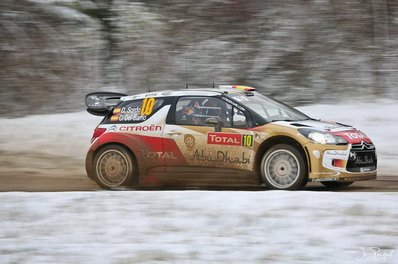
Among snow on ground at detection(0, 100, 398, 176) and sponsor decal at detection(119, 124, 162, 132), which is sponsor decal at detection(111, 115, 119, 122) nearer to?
sponsor decal at detection(119, 124, 162, 132)

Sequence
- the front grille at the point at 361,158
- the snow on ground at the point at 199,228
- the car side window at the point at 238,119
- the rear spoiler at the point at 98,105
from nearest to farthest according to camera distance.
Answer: the snow on ground at the point at 199,228 → the front grille at the point at 361,158 → the car side window at the point at 238,119 → the rear spoiler at the point at 98,105

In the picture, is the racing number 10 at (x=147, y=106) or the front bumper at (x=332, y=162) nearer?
the front bumper at (x=332, y=162)

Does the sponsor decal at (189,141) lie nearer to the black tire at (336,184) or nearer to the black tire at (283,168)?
the black tire at (283,168)

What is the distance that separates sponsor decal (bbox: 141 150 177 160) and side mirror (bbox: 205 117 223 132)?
700 millimetres

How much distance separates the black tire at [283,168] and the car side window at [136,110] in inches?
77.4

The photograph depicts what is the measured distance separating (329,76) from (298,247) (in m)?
12.6

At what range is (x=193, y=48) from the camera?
803 inches

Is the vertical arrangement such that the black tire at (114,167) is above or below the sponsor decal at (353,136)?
below

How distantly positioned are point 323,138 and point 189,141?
6.27 feet

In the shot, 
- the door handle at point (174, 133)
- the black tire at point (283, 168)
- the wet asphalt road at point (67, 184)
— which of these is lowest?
the wet asphalt road at point (67, 184)

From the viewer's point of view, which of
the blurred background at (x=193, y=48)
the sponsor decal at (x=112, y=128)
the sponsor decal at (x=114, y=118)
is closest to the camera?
the sponsor decal at (x=112, y=128)

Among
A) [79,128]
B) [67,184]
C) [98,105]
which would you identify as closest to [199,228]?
[98,105]

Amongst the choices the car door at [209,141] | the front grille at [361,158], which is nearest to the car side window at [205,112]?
the car door at [209,141]

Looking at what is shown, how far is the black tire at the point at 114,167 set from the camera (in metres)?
10.4
